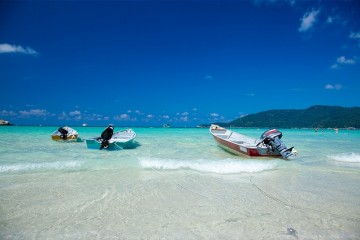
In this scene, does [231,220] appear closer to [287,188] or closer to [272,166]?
[287,188]

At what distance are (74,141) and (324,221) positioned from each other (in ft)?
69.4

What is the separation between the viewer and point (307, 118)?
419 feet

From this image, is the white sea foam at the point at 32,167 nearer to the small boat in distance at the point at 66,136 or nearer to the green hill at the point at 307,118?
the small boat in distance at the point at 66,136

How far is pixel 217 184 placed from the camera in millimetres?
6520

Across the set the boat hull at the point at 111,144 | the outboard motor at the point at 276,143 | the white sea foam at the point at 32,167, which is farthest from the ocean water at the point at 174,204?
the boat hull at the point at 111,144

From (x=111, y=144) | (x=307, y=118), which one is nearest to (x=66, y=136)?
(x=111, y=144)

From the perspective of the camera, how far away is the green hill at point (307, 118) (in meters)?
109

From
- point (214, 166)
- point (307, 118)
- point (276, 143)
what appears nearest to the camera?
point (214, 166)

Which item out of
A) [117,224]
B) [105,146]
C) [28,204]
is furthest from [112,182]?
[105,146]

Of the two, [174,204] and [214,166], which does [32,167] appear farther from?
[214,166]

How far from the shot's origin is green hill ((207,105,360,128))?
108838mm

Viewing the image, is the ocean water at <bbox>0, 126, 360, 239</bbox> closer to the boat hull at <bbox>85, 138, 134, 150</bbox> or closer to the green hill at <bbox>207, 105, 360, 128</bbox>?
the boat hull at <bbox>85, 138, 134, 150</bbox>

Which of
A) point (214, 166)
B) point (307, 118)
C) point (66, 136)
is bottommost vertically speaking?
point (214, 166)

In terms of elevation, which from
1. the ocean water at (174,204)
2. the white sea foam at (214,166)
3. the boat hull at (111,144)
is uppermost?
the boat hull at (111,144)
